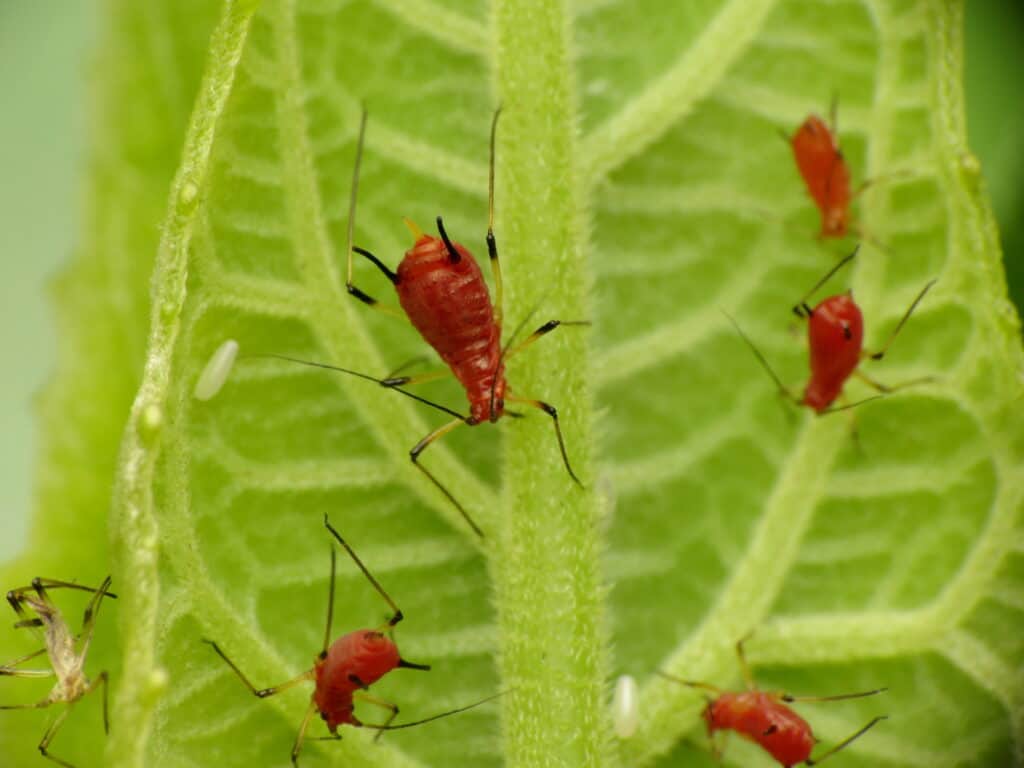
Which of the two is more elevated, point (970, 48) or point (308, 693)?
point (970, 48)

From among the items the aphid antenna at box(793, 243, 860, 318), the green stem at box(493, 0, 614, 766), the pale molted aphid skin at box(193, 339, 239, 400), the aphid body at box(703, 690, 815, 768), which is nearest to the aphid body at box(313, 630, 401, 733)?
the green stem at box(493, 0, 614, 766)

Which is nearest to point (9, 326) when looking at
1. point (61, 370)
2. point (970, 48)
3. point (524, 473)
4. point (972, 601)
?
point (61, 370)

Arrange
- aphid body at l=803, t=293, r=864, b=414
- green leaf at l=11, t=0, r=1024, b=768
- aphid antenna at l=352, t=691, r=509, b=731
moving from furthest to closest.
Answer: aphid body at l=803, t=293, r=864, b=414, aphid antenna at l=352, t=691, r=509, b=731, green leaf at l=11, t=0, r=1024, b=768

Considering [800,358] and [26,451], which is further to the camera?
[26,451]

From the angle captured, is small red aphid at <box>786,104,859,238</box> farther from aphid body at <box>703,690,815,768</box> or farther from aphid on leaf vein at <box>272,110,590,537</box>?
aphid body at <box>703,690,815,768</box>

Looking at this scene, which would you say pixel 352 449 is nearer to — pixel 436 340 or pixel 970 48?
pixel 436 340

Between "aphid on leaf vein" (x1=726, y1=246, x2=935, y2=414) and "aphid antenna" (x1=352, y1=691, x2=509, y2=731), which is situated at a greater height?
"aphid on leaf vein" (x1=726, y1=246, x2=935, y2=414)

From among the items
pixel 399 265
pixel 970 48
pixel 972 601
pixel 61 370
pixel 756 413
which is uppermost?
pixel 970 48
